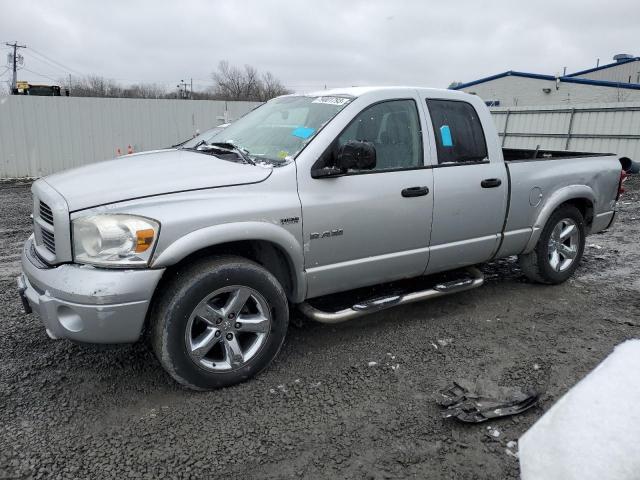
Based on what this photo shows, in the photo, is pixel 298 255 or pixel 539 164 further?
pixel 539 164

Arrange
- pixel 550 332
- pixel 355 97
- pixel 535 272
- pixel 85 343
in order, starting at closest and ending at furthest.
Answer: pixel 85 343, pixel 355 97, pixel 550 332, pixel 535 272

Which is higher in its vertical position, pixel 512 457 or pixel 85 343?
pixel 85 343

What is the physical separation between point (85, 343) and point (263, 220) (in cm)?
122

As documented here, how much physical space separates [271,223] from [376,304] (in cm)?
107

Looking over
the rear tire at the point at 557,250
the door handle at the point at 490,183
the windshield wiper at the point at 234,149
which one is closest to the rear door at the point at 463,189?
the door handle at the point at 490,183

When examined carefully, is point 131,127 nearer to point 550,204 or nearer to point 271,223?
point 550,204

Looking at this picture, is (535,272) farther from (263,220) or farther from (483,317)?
(263,220)

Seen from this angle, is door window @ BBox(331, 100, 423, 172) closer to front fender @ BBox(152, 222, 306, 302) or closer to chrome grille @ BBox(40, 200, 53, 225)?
front fender @ BBox(152, 222, 306, 302)

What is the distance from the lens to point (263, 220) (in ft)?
10.6

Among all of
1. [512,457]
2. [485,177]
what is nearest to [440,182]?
[485,177]

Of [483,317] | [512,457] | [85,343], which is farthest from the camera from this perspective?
[483,317]

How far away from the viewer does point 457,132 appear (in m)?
4.29

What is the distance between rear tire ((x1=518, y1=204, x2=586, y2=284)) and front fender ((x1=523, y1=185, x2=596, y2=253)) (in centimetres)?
13

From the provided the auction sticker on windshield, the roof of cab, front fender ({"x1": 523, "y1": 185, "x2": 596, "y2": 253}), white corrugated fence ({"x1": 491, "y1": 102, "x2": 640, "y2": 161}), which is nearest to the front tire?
the auction sticker on windshield
